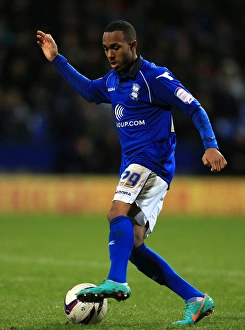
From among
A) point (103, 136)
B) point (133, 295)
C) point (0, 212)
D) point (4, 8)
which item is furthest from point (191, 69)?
point (133, 295)

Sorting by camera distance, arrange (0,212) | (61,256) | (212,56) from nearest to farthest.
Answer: (61,256) → (0,212) → (212,56)

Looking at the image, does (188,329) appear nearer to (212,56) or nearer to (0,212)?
(0,212)

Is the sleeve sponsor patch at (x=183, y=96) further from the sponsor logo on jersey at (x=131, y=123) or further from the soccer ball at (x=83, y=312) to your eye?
the soccer ball at (x=83, y=312)

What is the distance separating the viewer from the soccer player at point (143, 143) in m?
5.03

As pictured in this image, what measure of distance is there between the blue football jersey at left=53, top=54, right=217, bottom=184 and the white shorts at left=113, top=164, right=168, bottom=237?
0.19ft

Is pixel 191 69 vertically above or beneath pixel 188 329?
above

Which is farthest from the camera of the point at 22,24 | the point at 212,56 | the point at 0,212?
the point at 212,56

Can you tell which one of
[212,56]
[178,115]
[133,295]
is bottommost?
[133,295]

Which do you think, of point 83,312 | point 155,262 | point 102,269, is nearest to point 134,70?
point 155,262

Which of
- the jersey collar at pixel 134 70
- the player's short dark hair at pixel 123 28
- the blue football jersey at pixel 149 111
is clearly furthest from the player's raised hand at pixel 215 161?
the player's short dark hair at pixel 123 28

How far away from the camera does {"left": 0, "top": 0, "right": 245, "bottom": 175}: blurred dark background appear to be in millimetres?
14883

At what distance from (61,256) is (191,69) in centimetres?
889

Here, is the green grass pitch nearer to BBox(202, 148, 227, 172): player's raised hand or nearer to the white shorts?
the white shorts

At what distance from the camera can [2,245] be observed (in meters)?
10.3
